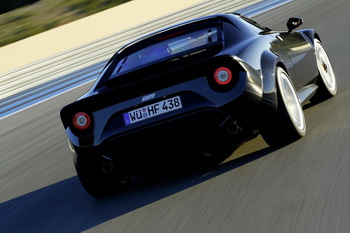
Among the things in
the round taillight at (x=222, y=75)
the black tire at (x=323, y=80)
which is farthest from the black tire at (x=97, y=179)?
the black tire at (x=323, y=80)

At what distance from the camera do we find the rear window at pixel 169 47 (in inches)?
221

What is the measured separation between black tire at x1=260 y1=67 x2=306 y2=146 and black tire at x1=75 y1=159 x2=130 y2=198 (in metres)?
1.15

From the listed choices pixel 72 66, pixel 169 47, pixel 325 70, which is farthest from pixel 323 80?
pixel 72 66

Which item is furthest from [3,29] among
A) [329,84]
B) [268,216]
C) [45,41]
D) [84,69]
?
[268,216]

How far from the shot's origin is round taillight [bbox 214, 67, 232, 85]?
16.1 feet

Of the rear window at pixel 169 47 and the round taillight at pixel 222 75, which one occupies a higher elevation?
the rear window at pixel 169 47

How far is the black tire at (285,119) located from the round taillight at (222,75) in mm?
539

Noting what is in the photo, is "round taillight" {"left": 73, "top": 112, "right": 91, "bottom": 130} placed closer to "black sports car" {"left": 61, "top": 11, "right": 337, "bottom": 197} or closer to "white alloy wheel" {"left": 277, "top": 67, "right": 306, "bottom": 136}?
"black sports car" {"left": 61, "top": 11, "right": 337, "bottom": 197}

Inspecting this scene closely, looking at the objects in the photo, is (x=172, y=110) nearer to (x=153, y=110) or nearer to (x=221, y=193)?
(x=153, y=110)

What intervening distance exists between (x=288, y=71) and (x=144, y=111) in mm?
1611

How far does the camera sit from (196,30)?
19.1ft

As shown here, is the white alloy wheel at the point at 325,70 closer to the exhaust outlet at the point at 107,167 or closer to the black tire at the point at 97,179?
the black tire at the point at 97,179

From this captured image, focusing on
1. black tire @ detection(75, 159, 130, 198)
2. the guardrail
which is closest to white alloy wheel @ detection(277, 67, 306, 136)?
black tire @ detection(75, 159, 130, 198)

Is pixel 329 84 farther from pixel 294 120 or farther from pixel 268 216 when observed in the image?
pixel 268 216
